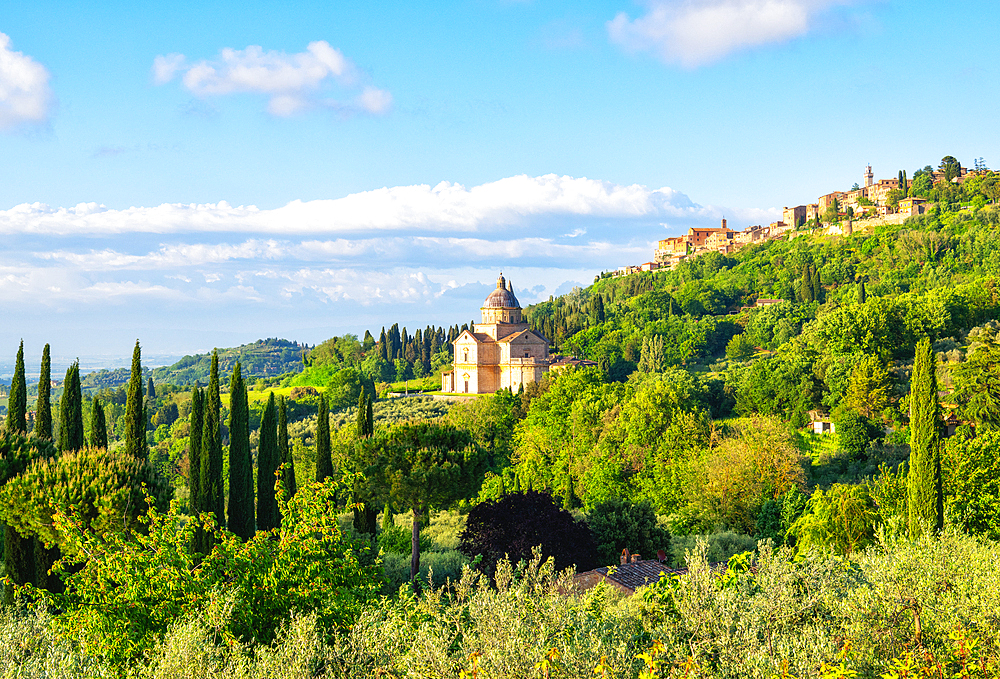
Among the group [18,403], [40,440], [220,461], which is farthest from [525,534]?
[18,403]

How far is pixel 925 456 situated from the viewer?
22.0 m

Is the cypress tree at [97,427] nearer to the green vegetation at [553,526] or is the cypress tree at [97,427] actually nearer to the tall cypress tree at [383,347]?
the green vegetation at [553,526]

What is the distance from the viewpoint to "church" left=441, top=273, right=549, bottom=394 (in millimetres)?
69562

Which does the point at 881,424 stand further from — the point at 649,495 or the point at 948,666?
the point at 948,666

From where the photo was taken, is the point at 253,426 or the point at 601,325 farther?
the point at 601,325

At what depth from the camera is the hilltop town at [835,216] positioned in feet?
353

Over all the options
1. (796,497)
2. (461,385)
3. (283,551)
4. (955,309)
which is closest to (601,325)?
(461,385)

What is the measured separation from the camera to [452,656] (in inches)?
348

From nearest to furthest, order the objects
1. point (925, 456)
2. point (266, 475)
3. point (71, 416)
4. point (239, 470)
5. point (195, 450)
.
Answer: point (925, 456), point (195, 450), point (71, 416), point (239, 470), point (266, 475)

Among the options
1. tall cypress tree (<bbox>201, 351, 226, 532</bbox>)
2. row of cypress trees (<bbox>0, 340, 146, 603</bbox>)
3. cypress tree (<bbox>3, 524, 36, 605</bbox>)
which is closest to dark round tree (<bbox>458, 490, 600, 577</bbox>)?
tall cypress tree (<bbox>201, 351, 226, 532</bbox>)

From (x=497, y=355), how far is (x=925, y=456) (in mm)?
50496

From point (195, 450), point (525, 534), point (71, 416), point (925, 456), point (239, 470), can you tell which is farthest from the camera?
point (239, 470)

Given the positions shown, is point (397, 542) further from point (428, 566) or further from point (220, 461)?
point (220, 461)

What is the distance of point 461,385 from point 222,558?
5958cm
